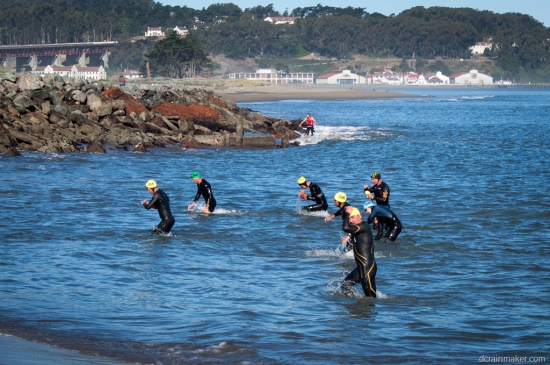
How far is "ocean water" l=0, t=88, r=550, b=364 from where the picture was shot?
33.7 ft

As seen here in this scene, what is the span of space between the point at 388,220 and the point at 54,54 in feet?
525

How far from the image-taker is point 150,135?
35969mm

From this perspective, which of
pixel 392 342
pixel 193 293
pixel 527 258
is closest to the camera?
pixel 392 342

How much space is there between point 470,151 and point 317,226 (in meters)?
23.6

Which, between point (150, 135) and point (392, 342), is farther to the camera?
point (150, 135)

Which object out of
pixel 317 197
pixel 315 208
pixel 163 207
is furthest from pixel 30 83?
pixel 163 207

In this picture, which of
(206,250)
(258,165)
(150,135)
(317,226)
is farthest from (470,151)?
(206,250)

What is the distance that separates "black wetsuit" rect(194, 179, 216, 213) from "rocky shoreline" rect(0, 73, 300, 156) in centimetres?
1254

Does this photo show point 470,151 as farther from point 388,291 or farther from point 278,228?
point 388,291

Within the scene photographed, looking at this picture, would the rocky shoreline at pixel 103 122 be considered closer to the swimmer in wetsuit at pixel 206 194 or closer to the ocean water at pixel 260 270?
the ocean water at pixel 260 270

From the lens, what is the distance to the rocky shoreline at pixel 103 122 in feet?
105

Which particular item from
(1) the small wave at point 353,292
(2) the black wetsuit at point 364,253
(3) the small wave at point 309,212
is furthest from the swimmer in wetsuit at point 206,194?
(2) the black wetsuit at point 364,253

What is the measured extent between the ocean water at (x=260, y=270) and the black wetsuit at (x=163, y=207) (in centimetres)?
33

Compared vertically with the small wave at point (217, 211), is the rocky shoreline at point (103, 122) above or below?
above
